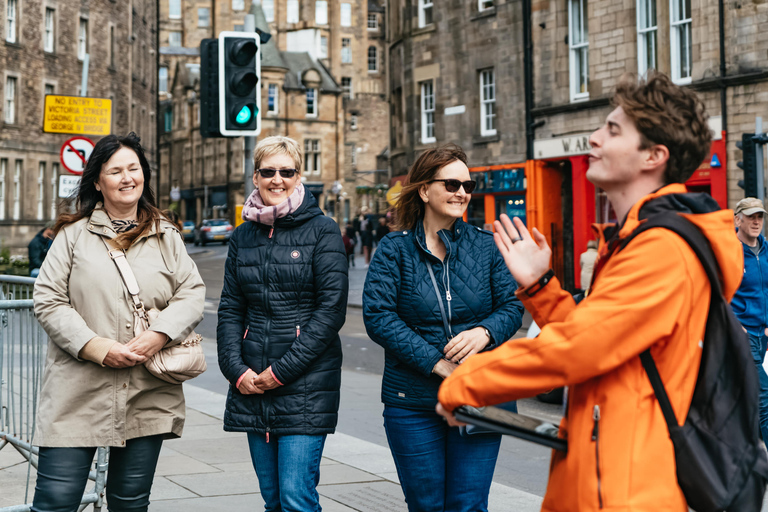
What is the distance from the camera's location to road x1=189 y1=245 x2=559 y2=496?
21.9 feet

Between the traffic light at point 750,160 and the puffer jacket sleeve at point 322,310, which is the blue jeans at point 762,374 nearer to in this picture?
the puffer jacket sleeve at point 322,310

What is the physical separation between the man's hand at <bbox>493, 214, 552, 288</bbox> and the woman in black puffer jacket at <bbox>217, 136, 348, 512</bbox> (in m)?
1.48

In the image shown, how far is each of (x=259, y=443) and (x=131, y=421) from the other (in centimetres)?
54

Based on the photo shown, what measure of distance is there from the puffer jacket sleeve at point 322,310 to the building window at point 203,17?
317 ft

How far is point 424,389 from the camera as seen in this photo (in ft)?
13.0

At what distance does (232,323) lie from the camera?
4.33 meters

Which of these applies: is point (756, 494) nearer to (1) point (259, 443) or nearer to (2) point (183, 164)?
(1) point (259, 443)

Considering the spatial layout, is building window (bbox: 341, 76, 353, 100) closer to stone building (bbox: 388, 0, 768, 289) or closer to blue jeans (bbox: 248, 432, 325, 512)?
stone building (bbox: 388, 0, 768, 289)

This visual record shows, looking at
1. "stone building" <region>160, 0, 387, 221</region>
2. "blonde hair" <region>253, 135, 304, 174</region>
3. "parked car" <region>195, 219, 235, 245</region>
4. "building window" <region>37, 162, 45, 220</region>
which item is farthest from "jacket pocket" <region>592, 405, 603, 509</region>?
"stone building" <region>160, 0, 387, 221</region>

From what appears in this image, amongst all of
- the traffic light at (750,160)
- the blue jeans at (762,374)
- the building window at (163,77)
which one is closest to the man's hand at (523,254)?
the blue jeans at (762,374)

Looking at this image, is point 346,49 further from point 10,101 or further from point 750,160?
point 750,160

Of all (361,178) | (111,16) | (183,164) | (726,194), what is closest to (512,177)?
(726,194)

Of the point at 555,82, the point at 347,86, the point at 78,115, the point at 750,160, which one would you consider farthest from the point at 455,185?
the point at 347,86

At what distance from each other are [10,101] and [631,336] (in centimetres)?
4393
